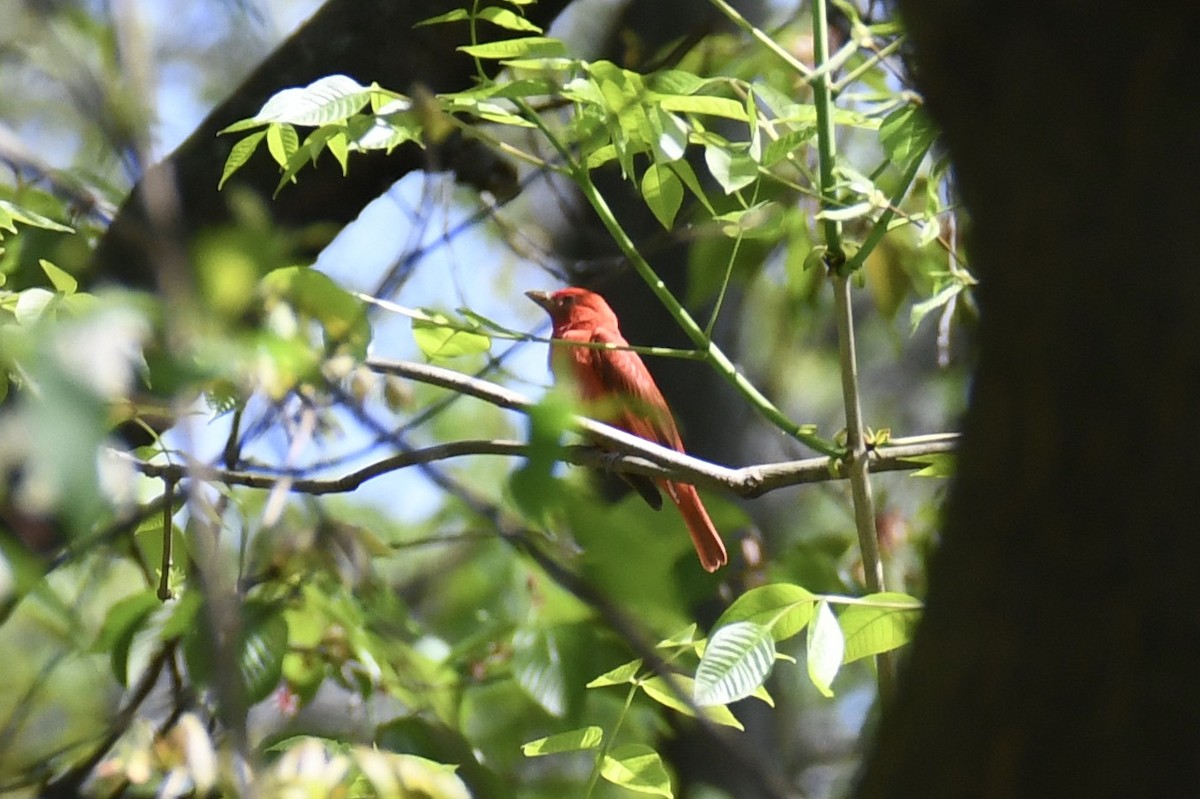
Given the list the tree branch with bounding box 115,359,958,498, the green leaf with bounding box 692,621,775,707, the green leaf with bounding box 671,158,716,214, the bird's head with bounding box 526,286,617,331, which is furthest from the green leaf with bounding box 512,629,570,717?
the bird's head with bounding box 526,286,617,331

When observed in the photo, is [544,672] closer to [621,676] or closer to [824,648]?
[621,676]

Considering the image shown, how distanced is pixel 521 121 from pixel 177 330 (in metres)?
1.11

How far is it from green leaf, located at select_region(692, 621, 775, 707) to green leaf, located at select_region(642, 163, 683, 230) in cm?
73

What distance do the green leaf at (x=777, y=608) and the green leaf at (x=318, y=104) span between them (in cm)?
89

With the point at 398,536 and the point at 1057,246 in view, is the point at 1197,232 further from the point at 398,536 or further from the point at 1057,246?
the point at 398,536

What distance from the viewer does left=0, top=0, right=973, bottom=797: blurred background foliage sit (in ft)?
3.16

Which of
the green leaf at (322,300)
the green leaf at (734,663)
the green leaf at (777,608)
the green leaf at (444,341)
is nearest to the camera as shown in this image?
the green leaf at (322,300)

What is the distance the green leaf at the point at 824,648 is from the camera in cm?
165

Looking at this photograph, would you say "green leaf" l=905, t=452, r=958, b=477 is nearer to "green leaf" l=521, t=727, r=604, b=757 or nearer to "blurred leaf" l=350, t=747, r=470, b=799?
"green leaf" l=521, t=727, r=604, b=757

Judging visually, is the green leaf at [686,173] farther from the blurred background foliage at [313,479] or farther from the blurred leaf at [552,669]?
the blurred leaf at [552,669]

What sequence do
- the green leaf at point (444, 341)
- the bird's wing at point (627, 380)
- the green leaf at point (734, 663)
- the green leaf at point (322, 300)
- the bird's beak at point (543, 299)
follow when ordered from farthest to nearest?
1. the bird's beak at point (543, 299)
2. the bird's wing at point (627, 380)
3. the green leaf at point (444, 341)
4. the green leaf at point (734, 663)
5. the green leaf at point (322, 300)

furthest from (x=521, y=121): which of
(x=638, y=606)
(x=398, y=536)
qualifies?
(x=398, y=536)

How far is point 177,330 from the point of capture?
0.93m

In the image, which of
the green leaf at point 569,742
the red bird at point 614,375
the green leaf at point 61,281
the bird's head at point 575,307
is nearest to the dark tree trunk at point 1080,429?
the green leaf at point 569,742
